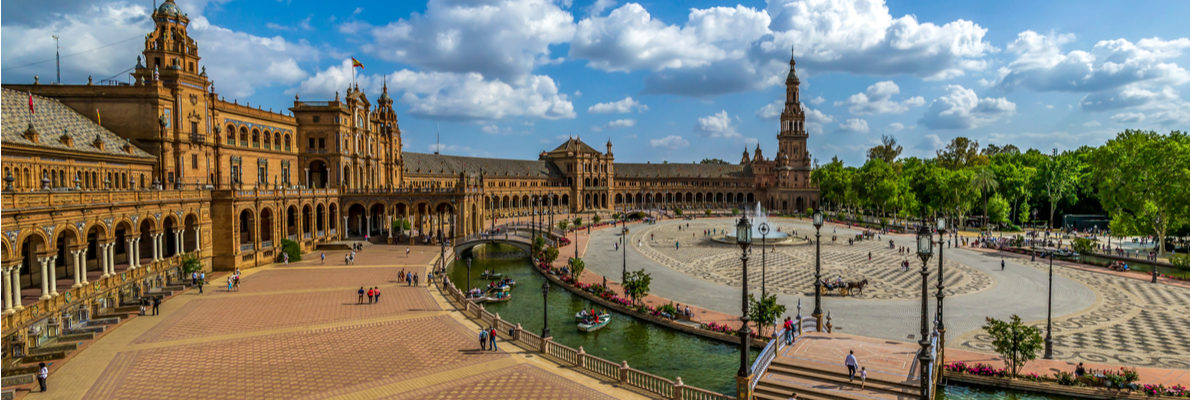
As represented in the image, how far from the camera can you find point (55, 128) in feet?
125

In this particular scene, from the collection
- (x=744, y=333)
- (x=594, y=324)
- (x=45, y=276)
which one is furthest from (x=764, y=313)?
(x=45, y=276)

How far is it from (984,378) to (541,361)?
56.9ft

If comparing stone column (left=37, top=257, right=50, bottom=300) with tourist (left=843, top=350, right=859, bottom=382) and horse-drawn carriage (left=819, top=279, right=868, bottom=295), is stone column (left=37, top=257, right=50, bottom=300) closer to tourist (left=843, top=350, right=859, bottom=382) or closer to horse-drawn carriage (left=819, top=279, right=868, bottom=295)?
tourist (left=843, top=350, right=859, bottom=382)

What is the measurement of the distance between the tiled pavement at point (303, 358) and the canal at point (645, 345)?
18.0 feet

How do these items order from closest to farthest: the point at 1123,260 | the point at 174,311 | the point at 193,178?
the point at 174,311, the point at 193,178, the point at 1123,260

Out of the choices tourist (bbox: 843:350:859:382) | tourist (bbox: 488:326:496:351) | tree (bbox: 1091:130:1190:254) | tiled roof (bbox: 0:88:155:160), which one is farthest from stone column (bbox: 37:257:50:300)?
tree (bbox: 1091:130:1190:254)

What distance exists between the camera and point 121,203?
1335 inches

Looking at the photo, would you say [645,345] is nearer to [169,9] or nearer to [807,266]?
[807,266]

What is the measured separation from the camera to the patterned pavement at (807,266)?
42.2 m

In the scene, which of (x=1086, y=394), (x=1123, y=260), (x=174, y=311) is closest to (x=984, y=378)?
(x=1086, y=394)

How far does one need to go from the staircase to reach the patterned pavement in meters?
20.1

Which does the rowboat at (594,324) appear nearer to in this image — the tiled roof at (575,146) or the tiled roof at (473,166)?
the tiled roof at (473,166)

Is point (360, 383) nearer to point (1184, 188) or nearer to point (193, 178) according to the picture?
point (193, 178)

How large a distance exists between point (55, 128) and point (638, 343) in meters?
39.4
